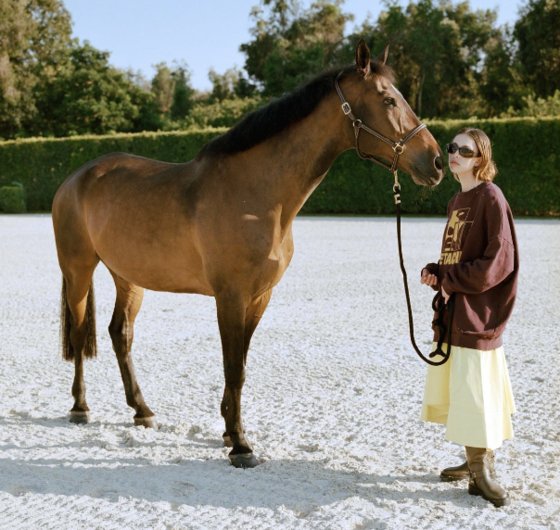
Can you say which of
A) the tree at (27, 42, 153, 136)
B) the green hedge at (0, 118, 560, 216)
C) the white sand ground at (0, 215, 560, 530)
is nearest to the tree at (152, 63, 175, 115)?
the tree at (27, 42, 153, 136)

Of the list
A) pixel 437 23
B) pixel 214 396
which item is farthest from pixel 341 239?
pixel 437 23

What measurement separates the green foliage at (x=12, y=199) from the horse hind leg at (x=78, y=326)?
922 inches

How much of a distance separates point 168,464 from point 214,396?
1.12 meters

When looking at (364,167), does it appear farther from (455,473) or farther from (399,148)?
(455,473)

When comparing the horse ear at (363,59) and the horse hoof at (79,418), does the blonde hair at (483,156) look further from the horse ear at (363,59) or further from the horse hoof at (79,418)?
the horse hoof at (79,418)

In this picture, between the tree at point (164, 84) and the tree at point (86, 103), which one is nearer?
the tree at point (86, 103)

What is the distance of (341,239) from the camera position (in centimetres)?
1435

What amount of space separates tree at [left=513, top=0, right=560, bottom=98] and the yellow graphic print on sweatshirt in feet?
112

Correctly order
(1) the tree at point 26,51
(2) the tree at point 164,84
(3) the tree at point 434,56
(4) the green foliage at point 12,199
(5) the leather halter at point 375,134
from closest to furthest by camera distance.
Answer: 1. (5) the leather halter at point 375,134
2. (4) the green foliage at point 12,199
3. (3) the tree at point 434,56
4. (1) the tree at point 26,51
5. (2) the tree at point 164,84

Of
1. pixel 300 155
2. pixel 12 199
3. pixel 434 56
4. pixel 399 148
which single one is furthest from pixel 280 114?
pixel 434 56

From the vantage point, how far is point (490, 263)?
2.66m

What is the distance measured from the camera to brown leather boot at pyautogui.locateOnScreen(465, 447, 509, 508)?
8.91 ft

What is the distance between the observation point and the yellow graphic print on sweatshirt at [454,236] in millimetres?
2839

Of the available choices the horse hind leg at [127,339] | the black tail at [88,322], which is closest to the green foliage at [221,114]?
the black tail at [88,322]
